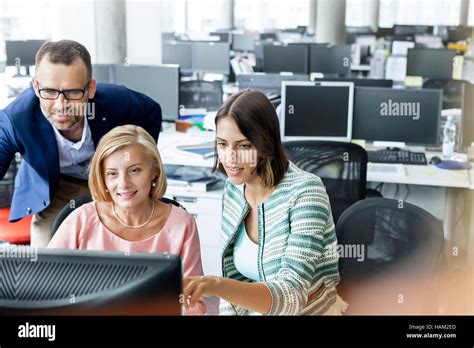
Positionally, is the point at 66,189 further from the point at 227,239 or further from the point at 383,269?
the point at 383,269

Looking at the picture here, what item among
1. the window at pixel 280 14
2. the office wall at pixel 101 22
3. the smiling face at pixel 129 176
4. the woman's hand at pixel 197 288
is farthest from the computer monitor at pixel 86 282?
the window at pixel 280 14

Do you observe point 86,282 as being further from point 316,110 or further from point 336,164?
point 316,110

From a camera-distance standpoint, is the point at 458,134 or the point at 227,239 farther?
the point at 458,134

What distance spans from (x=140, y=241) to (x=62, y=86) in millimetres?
264

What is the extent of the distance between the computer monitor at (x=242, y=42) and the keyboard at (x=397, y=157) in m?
5.32

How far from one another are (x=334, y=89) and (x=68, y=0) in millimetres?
1292

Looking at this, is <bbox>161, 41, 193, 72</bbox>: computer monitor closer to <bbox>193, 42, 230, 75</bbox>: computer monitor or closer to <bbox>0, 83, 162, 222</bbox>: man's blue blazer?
<bbox>193, 42, 230, 75</bbox>: computer monitor

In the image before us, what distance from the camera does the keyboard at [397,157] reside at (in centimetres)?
298

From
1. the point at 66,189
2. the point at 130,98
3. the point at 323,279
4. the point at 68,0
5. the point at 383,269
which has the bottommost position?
the point at 383,269

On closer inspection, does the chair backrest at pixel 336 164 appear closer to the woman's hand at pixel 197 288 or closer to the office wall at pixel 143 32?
the woman's hand at pixel 197 288

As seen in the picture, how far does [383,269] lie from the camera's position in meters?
1.54

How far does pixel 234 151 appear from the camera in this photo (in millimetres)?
1034

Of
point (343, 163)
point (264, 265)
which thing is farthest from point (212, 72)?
point (264, 265)

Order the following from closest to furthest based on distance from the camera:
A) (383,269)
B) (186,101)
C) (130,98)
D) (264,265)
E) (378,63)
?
1. (264,265)
2. (130,98)
3. (383,269)
4. (186,101)
5. (378,63)
